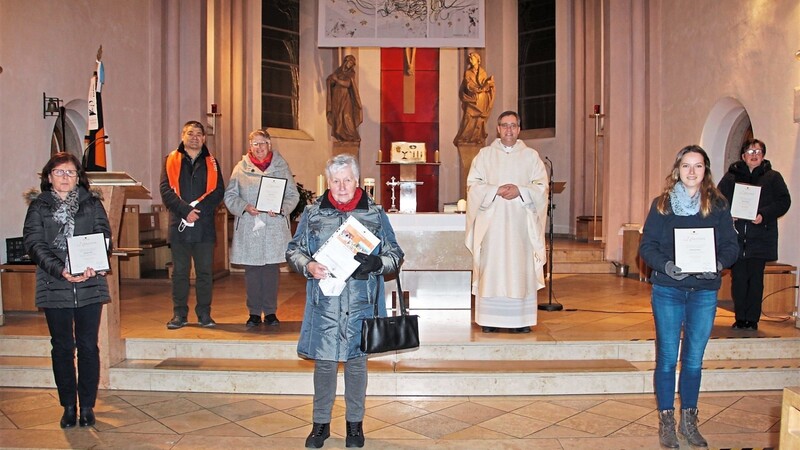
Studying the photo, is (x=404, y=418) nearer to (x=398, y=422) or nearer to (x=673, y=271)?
(x=398, y=422)

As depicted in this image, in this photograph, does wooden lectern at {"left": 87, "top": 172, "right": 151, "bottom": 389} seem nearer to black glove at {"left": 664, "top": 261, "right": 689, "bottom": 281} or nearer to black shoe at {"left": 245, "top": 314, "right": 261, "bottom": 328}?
black shoe at {"left": 245, "top": 314, "right": 261, "bottom": 328}

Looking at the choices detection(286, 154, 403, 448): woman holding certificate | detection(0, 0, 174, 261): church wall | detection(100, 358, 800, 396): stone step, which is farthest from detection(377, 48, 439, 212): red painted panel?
detection(286, 154, 403, 448): woman holding certificate

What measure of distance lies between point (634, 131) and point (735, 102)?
2.07 m

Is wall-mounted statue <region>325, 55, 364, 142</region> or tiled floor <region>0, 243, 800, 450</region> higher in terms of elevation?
wall-mounted statue <region>325, 55, 364, 142</region>

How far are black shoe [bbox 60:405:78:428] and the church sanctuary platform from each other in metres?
0.85

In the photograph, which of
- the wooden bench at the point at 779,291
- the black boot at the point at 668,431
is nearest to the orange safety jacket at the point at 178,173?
the black boot at the point at 668,431

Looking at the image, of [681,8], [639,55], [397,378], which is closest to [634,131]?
[639,55]

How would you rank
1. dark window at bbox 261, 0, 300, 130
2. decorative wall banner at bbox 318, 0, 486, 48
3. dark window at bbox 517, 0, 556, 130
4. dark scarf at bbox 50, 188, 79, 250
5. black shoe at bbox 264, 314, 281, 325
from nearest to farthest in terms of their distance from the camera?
dark scarf at bbox 50, 188, 79, 250 < black shoe at bbox 264, 314, 281, 325 < decorative wall banner at bbox 318, 0, 486, 48 < dark window at bbox 261, 0, 300, 130 < dark window at bbox 517, 0, 556, 130

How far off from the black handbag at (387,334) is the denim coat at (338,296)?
0.11m

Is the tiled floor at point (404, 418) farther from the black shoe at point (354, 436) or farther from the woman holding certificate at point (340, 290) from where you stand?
the woman holding certificate at point (340, 290)

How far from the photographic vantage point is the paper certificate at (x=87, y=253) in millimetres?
4156

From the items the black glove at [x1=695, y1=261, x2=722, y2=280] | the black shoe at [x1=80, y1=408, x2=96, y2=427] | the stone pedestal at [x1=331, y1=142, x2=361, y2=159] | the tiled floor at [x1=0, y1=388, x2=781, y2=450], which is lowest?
the tiled floor at [x1=0, y1=388, x2=781, y2=450]

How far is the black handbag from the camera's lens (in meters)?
3.70

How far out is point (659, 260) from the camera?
3891 millimetres
